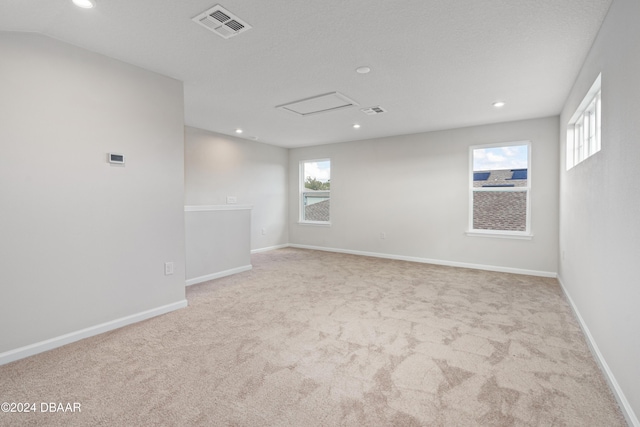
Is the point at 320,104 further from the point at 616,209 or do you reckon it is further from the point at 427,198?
the point at 616,209

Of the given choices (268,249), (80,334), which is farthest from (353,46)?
(268,249)

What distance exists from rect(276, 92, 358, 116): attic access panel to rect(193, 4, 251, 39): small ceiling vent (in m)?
1.53

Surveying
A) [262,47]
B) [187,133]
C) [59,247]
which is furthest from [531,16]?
[187,133]

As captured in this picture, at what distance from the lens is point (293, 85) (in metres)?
3.27

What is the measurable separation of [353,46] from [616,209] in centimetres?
216

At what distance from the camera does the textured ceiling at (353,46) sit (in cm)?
195

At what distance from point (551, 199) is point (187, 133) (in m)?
6.02

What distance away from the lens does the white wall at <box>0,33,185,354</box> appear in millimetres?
2137

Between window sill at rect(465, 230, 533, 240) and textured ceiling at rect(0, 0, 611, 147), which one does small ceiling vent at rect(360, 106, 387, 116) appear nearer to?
textured ceiling at rect(0, 0, 611, 147)

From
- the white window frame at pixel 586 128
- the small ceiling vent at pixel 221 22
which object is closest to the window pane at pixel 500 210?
the white window frame at pixel 586 128

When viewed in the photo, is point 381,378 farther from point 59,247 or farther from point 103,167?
point 103,167

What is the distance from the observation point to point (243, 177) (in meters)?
6.23

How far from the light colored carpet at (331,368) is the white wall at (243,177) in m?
2.72

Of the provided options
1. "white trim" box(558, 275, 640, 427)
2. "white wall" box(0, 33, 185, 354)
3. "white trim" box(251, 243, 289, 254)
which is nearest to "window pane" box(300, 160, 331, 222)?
"white trim" box(251, 243, 289, 254)
